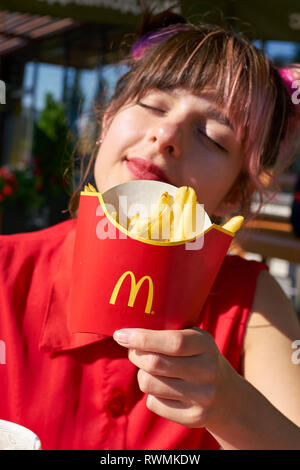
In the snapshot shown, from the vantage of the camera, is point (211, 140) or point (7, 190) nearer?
point (211, 140)

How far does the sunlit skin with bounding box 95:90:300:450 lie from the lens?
80 centimetres

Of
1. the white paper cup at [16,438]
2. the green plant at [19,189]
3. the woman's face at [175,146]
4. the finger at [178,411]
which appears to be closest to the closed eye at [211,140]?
the woman's face at [175,146]

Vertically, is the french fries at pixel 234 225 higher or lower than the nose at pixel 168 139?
lower

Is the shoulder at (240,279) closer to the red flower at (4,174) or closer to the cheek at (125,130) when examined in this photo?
the cheek at (125,130)

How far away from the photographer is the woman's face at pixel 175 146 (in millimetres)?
1123

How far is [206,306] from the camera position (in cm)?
137

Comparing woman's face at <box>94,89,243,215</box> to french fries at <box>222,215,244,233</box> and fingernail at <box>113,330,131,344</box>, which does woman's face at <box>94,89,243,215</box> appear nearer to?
french fries at <box>222,215,244,233</box>

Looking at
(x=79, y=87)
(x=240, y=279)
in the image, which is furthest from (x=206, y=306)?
(x=79, y=87)

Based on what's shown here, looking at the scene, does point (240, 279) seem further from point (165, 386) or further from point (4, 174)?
point (4, 174)

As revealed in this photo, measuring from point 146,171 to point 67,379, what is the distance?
0.57 m

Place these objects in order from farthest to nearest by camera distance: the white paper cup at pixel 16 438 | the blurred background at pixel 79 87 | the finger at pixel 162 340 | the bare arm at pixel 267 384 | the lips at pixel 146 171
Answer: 1. the blurred background at pixel 79 87
2. the lips at pixel 146 171
3. the bare arm at pixel 267 384
4. the finger at pixel 162 340
5. the white paper cup at pixel 16 438

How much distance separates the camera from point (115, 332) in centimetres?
81

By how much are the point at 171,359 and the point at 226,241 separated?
228mm

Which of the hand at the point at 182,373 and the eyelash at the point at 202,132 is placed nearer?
the hand at the point at 182,373
